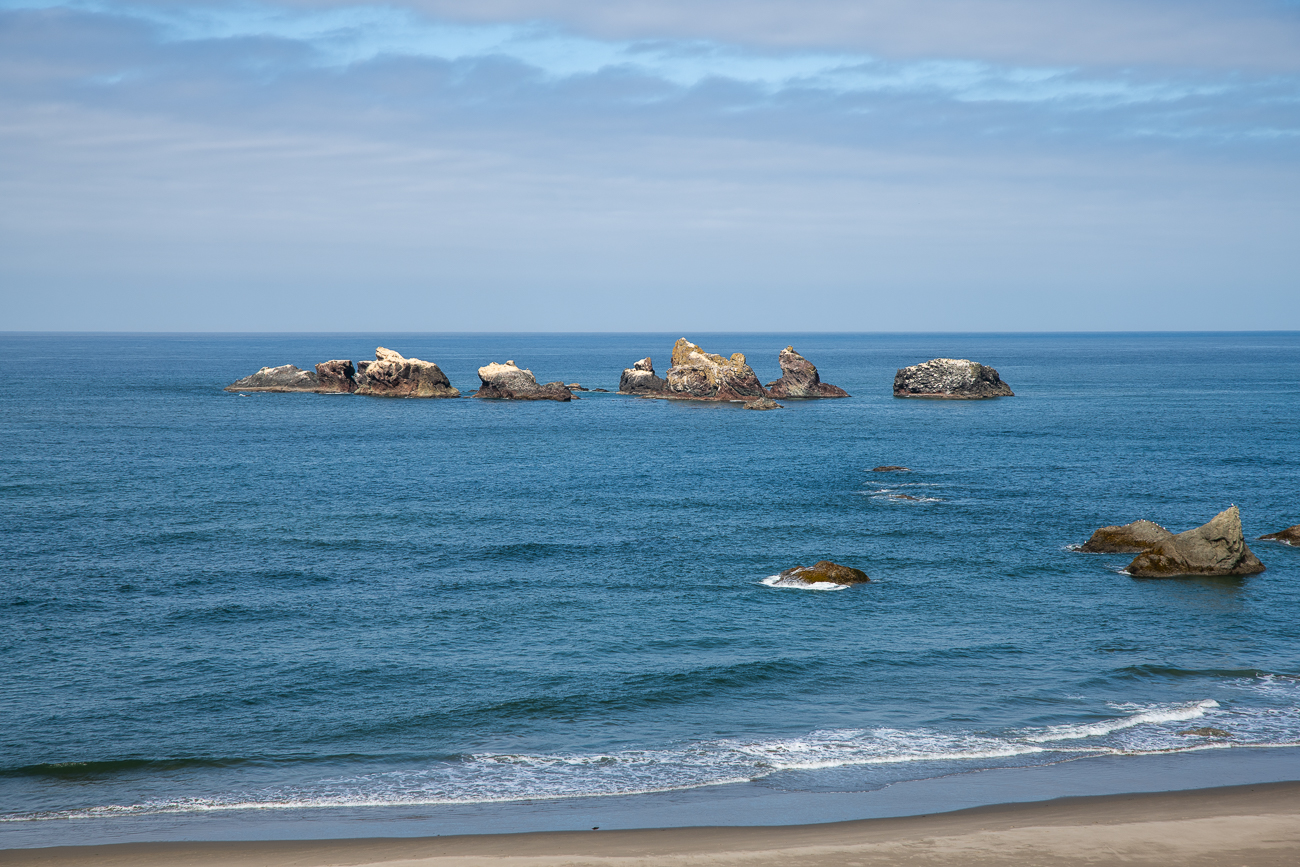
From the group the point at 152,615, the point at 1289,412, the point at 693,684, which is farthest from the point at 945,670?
the point at 1289,412

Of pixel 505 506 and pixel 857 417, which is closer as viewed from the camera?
pixel 505 506

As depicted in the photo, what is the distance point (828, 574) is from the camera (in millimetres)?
36781

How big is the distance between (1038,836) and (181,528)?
137ft

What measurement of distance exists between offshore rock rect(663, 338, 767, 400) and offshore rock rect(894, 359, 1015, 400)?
20030mm

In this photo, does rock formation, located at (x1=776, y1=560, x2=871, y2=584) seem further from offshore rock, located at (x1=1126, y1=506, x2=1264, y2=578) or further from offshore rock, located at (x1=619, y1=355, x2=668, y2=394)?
offshore rock, located at (x1=619, y1=355, x2=668, y2=394)

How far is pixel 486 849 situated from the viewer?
653 inches

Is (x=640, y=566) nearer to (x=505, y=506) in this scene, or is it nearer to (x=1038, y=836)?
(x=505, y=506)

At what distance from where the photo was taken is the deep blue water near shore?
21359 mm

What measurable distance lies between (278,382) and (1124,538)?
402ft

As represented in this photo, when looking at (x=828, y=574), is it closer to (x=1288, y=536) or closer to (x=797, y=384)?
(x=1288, y=536)

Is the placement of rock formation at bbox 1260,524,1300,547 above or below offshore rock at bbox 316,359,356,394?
below

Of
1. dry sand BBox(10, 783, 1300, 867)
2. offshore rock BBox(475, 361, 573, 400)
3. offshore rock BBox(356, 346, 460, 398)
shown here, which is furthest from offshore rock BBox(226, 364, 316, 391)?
dry sand BBox(10, 783, 1300, 867)

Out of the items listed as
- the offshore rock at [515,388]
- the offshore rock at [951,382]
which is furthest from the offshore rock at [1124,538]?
the offshore rock at [515,388]

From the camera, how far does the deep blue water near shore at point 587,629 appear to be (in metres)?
21.4
